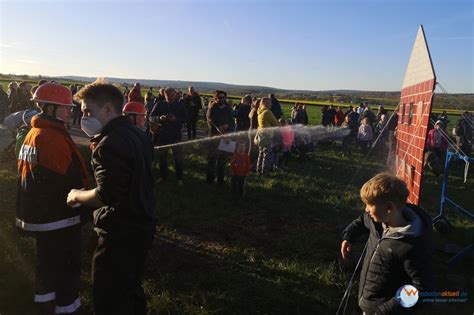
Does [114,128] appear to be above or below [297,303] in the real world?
above

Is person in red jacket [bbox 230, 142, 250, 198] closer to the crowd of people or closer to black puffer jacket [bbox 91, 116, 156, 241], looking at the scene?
the crowd of people

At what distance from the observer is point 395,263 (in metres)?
2.67

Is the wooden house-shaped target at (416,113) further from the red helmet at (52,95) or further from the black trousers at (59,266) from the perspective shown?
the black trousers at (59,266)

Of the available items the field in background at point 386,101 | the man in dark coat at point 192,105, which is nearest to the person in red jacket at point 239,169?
the field in background at point 386,101

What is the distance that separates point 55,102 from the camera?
12.0 ft

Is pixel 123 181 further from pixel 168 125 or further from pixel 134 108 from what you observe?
pixel 168 125

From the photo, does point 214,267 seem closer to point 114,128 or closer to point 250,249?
point 250,249

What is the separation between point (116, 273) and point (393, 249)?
1985mm

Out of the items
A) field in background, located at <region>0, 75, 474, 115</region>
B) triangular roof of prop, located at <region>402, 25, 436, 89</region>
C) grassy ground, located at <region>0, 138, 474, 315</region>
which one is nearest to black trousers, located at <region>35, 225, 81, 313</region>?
Answer: grassy ground, located at <region>0, 138, 474, 315</region>

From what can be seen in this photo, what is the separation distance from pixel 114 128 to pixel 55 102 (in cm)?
123

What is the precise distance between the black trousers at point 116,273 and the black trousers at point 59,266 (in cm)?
80

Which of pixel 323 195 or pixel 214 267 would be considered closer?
pixel 214 267

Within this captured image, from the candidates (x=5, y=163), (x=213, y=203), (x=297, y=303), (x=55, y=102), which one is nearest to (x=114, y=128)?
(x=55, y=102)

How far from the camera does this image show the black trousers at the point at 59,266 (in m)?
3.62
